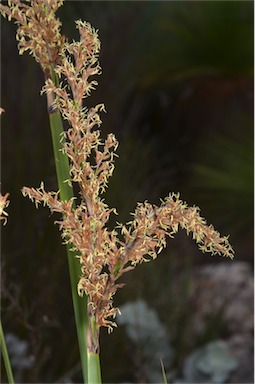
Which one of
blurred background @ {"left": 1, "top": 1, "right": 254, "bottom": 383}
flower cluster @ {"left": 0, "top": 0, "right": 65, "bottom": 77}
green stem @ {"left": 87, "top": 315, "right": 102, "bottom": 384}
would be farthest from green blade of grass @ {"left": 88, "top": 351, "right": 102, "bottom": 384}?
blurred background @ {"left": 1, "top": 1, "right": 254, "bottom": 383}

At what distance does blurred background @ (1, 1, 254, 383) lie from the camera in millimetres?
2439

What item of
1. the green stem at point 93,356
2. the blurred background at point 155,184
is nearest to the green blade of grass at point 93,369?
the green stem at point 93,356

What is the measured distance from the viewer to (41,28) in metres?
0.72

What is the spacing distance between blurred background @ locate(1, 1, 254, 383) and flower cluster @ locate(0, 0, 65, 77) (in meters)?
0.59

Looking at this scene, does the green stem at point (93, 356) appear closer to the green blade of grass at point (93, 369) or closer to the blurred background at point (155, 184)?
the green blade of grass at point (93, 369)

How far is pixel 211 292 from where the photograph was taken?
11.8ft

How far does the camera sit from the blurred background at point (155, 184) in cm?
244

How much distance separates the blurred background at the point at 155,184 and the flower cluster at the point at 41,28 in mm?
595

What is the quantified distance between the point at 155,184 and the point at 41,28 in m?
2.99

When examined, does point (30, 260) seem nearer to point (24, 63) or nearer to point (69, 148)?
point (24, 63)

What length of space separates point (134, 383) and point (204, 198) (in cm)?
164

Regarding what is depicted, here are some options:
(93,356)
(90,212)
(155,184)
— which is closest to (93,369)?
(93,356)

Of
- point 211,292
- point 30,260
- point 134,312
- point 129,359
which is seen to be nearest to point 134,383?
point 129,359

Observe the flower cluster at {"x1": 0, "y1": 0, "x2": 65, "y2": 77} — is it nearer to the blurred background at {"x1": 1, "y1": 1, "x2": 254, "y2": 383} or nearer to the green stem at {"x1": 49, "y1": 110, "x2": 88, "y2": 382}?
the green stem at {"x1": 49, "y1": 110, "x2": 88, "y2": 382}
